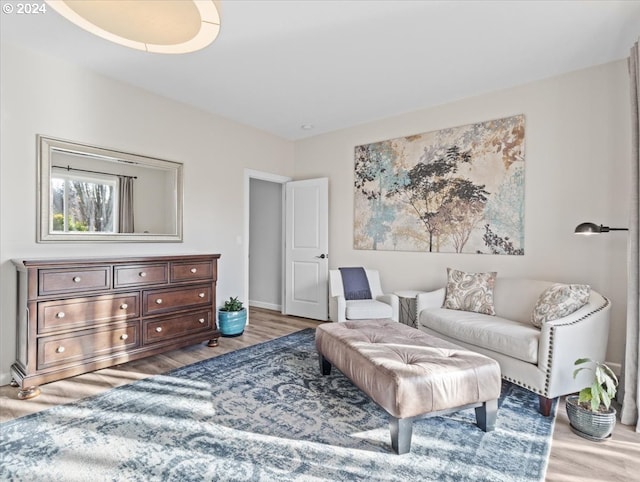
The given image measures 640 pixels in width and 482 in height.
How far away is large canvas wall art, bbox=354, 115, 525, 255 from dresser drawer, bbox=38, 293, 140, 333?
278cm

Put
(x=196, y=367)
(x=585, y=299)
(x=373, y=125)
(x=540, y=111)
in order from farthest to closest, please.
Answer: (x=373, y=125) < (x=540, y=111) < (x=196, y=367) < (x=585, y=299)

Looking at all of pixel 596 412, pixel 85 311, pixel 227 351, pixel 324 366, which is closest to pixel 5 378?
pixel 85 311

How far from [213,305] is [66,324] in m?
1.31

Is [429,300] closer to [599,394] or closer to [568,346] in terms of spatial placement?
[568,346]

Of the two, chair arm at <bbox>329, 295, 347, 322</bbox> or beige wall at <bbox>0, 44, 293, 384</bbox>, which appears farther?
chair arm at <bbox>329, 295, 347, 322</bbox>

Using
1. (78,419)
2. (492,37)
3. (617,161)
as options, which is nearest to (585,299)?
(617,161)

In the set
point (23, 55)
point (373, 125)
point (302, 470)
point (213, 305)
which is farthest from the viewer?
point (373, 125)

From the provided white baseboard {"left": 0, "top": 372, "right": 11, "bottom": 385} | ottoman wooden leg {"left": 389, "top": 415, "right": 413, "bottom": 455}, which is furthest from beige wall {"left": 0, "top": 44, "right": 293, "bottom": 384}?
ottoman wooden leg {"left": 389, "top": 415, "right": 413, "bottom": 455}

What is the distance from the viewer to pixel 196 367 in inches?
119

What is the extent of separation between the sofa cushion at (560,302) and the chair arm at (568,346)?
0.28 ft

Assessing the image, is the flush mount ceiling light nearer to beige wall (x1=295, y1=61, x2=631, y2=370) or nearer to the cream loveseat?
the cream loveseat

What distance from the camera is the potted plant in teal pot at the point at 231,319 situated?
3973 millimetres

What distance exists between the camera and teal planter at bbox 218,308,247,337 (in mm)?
3971

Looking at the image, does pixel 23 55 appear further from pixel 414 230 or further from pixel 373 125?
pixel 414 230
